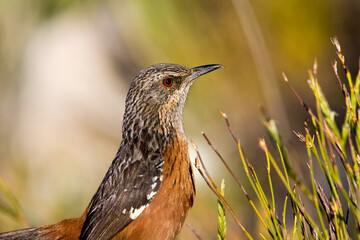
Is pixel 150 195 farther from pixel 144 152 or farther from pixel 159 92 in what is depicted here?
pixel 159 92

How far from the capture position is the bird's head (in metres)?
3.55

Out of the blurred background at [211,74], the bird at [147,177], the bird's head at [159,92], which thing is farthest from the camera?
the blurred background at [211,74]

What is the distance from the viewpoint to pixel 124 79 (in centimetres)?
823

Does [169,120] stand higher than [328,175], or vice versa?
[169,120]

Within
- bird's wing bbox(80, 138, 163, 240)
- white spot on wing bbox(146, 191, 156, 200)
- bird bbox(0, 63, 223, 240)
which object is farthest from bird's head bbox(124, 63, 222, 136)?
white spot on wing bbox(146, 191, 156, 200)

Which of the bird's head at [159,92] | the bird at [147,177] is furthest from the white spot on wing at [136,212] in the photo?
the bird's head at [159,92]

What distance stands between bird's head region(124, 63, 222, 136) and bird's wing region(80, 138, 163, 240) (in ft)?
0.85

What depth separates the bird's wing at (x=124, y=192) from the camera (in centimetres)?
315

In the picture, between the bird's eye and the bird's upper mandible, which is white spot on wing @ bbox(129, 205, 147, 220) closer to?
the bird's upper mandible

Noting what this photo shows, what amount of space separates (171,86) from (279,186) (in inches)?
87.0

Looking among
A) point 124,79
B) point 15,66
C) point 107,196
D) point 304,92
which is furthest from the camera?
point 124,79

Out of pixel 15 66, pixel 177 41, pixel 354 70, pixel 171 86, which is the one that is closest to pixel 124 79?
pixel 15 66

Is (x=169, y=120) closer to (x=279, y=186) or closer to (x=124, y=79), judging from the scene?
(x=279, y=186)

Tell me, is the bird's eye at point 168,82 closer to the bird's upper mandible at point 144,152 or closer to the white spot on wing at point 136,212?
the bird's upper mandible at point 144,152
